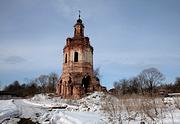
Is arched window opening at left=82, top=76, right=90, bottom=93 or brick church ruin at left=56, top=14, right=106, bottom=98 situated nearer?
brick church ruin at left=56, top=14, right=106, bottom=98

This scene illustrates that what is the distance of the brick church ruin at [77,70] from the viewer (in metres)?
36.5

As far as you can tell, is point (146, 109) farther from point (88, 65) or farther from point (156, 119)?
point (88, 65)

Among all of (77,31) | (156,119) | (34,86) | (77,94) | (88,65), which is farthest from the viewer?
(34,86)

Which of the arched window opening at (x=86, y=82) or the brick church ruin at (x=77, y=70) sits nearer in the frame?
the brick church ruin at (x=77, y=70)

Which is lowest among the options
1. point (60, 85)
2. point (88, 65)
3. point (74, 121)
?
point (74, 121)

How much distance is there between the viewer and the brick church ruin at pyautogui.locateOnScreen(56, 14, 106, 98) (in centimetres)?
3650

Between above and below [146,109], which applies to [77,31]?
above

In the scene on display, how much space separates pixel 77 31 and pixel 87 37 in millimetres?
2192

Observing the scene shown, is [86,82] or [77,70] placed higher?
[77,70]

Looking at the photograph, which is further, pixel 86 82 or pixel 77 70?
pixel 86 82

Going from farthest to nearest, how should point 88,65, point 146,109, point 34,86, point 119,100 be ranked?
point 34,86 < point 88,65 < point 119,100 < point 146,109

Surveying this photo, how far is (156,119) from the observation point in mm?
10523

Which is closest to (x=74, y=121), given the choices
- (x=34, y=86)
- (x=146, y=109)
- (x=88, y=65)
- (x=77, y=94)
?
(x=146, y=109)

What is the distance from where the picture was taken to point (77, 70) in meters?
38.0
